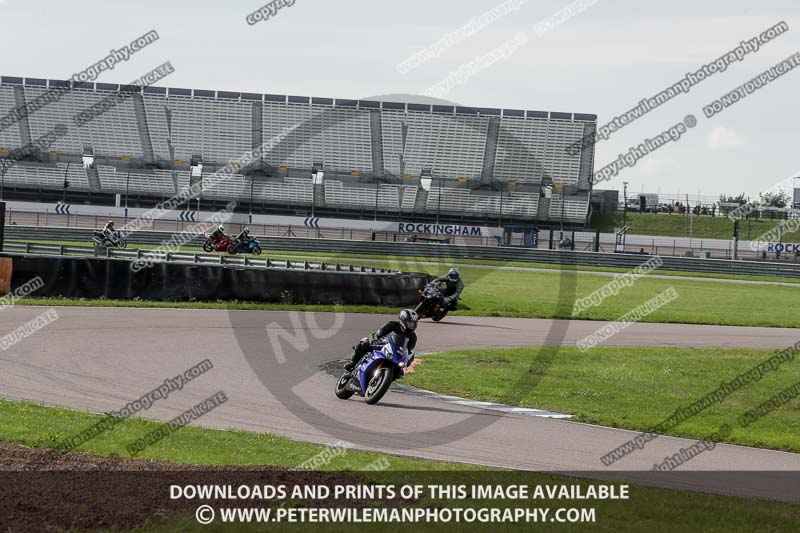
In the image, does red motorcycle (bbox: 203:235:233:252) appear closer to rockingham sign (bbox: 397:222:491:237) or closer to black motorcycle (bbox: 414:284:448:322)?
black motorcycle (bbox: 414:284:448:322)

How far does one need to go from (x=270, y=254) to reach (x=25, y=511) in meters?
43.2

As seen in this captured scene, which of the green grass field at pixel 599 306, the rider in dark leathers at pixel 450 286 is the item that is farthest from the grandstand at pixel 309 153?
the rider in dark leathers at pixel 450 286

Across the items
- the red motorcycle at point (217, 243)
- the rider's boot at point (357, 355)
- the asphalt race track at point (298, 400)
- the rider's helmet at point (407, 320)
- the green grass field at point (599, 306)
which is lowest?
the green grass field at point (599, 306)

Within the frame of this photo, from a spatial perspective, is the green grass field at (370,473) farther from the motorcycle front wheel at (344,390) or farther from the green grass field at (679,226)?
the green grass field at (679,226)

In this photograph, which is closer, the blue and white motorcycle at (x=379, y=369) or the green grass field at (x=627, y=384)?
the blue and white motorcycle at (x=379, y=369)

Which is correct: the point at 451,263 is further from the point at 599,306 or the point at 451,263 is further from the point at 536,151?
the point at 536,151

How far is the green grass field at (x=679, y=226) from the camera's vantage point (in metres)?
78.6

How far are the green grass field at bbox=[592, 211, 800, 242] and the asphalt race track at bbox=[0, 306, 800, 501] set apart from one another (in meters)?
58.3

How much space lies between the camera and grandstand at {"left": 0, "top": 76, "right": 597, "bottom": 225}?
72625 mm

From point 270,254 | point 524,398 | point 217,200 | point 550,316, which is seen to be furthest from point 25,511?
point 217,200

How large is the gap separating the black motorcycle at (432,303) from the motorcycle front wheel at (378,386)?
11440 millimetres

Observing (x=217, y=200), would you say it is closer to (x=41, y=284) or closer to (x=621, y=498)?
(x=41, y=284)

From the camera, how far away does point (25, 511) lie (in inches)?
272

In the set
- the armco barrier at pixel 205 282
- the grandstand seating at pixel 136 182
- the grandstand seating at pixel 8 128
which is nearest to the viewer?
the armco barrier at pixel 205 282
